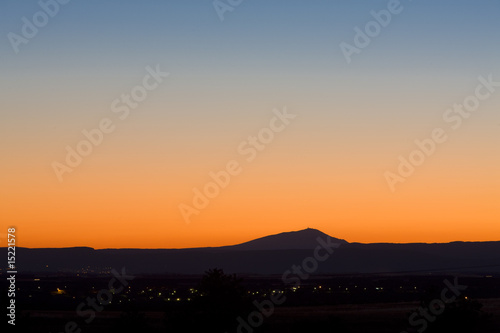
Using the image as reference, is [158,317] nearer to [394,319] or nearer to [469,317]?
[394,319]

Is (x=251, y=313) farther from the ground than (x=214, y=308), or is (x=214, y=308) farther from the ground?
(x=214, y=308)

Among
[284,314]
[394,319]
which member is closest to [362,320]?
[394,319]

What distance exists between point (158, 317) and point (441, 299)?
5791 cm

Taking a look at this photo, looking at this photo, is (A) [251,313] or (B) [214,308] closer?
(B) [214,308]

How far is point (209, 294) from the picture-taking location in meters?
69.3

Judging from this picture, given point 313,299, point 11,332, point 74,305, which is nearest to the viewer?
point 11,332

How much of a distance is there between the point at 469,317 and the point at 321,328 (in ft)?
46.6

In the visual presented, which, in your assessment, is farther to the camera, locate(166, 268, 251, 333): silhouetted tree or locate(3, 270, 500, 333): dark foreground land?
locate(3, 270, 500, 333): dark foreground land

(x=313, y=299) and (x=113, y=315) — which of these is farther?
(x=313, y=299)

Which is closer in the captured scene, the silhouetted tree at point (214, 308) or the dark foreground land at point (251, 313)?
the silhouetted tree at point (214, 308)

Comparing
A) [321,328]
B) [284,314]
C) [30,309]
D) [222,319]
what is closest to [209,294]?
[222,319]

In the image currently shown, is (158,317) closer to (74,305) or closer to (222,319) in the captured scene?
(74,305)

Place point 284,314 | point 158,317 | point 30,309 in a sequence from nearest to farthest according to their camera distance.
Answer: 1. point 158,317
2. point 284,314
3. point 30,309

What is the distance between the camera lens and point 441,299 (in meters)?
76.1
